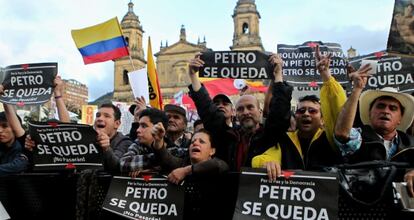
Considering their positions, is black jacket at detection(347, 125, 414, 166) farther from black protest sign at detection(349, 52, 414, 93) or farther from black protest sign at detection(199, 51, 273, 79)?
black protest sign at detection(349, 52, 414, 93)

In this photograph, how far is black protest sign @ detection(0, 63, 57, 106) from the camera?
209 inches

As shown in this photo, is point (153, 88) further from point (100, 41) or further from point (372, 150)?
point (372, 150)

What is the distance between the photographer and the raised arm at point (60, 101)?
5160 millimetres

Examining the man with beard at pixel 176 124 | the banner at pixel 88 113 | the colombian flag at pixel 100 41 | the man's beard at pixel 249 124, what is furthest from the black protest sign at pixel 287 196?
the banner at pixel 88 113

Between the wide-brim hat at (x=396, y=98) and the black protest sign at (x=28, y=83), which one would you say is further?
the black protest sign at (x=28, y=83)

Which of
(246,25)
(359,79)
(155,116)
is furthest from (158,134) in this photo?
(246,25)

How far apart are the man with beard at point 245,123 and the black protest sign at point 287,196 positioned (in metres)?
0.52

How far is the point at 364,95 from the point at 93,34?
4493 mm

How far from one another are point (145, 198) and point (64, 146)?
0.87 metres

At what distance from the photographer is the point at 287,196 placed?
9.98ft

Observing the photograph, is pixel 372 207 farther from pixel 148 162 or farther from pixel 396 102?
pixel 148 162

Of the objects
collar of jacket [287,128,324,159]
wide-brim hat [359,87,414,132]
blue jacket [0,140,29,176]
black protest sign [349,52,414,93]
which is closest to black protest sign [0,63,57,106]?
blue jacket [0,140,29,176]

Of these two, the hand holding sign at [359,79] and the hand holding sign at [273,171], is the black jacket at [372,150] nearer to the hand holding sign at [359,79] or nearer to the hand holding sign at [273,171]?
the hand holding sign at [359,79]

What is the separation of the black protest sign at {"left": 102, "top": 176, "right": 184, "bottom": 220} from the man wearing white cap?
1.19 m
